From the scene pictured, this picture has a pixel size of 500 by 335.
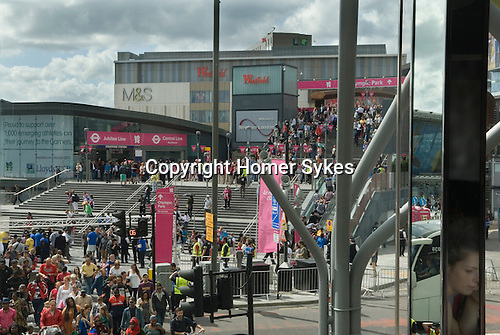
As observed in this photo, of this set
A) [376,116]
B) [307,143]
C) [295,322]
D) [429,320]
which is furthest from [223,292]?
[307,143]

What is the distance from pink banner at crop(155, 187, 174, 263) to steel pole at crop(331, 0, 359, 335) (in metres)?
16.0

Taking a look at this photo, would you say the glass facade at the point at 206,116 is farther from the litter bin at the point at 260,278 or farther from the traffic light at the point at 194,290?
the traffic light at the point at 194,290

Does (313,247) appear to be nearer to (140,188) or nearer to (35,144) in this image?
(140,188)

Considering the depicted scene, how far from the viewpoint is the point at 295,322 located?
16.3 m

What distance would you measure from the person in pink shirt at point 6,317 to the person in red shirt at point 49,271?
359cm

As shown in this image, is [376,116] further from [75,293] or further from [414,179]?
[414,179]

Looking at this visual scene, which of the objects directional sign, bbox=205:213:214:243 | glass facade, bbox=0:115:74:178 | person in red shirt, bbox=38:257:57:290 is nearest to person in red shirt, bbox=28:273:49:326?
person in red shirt, bbox=38:257:57:290

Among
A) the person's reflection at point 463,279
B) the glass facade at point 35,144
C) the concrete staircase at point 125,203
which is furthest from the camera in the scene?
the glass facade at point 35,144

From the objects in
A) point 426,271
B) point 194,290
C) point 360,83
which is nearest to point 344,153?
point 426,271

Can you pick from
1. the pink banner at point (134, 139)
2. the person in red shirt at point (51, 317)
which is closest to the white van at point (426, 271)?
the person in red shirt at point (51, 317)

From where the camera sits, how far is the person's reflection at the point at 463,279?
7.03 ft

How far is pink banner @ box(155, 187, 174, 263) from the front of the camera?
20484 mm

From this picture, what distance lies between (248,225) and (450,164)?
96.8 ft

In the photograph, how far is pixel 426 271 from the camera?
87.9 inches
